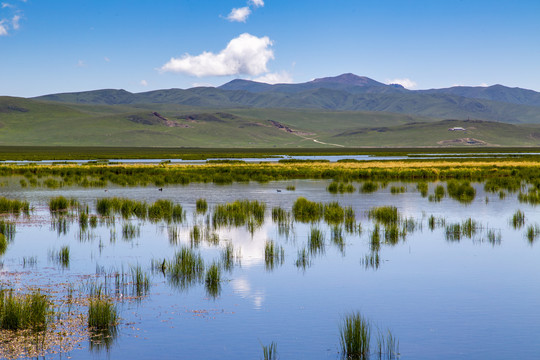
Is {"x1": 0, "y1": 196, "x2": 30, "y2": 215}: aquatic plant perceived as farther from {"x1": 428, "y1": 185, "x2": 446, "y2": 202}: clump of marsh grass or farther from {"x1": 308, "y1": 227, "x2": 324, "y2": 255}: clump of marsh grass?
{"x1": 428, "y1": 185, "x2": 446, "y2": 202}: clump of marsh grass

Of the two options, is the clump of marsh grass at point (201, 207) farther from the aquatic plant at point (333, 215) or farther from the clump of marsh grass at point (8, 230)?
the clump of marsh grass at point (8, 230)

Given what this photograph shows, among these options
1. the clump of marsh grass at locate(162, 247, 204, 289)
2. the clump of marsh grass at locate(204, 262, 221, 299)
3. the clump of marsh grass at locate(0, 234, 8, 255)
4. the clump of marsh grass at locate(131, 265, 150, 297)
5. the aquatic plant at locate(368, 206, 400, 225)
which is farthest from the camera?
the aquatic plant at locate(368, 206, 400, 225)

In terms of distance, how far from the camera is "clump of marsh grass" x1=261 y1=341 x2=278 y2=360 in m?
9.59

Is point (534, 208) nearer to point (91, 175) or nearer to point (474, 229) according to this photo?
point (474, 229)

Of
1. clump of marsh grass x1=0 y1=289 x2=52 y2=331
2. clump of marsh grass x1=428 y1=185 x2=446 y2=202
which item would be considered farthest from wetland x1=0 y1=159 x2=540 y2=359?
clump of marsh grass x1=428 y1=185 x2=446 y2=202

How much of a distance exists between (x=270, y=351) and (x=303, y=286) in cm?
458

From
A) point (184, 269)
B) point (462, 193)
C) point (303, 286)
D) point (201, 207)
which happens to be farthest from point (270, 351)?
point (462, 193)

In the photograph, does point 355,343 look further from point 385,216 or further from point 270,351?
point 385,216

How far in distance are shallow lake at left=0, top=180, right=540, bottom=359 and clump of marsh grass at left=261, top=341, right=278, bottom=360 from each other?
0.56 ft

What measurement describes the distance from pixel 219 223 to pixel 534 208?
15424mm

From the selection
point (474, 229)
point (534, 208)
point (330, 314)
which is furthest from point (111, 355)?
point (534, 208)

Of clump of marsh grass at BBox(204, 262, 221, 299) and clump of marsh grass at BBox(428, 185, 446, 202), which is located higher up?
clump of marsh grass at BBox(428, 185, 446, 202)

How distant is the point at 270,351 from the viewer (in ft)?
31.5

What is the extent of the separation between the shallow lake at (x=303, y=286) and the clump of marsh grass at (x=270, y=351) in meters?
0.17
